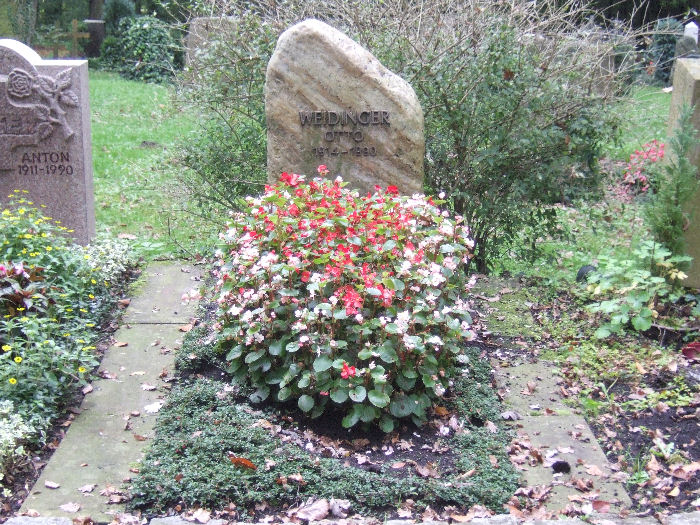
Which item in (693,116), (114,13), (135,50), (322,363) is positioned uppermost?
(114,13)

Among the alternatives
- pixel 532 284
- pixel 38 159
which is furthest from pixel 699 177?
pixel 38 159

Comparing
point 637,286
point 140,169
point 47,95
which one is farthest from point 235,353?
point 140,169

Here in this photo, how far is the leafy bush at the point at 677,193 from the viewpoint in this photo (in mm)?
5344

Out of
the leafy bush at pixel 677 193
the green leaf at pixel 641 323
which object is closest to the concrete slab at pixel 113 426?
the green leaf at pixel 641 323

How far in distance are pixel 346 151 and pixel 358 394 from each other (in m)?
2.54

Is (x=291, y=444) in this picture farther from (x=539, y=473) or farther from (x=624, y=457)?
(x=624, y=457)

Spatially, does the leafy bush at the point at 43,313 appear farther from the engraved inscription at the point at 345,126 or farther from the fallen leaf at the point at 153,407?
the engraved inscription at the point at 345,126

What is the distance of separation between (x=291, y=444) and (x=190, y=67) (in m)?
4.34

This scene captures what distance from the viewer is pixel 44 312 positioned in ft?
16.1

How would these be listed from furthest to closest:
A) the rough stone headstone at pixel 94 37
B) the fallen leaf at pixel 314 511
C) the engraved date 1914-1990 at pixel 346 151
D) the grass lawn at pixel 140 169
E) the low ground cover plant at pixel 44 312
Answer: the rough stone headstone at pixel 94 37
the grass lawn at pixel 140 169
the engraved date 1914-1990 at pixel 346 151
the low ground cover plant at pixel 44 312
the fallen leaf at pixel 314 511

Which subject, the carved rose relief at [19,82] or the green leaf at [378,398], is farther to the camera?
the carved rose relief at [19,82]

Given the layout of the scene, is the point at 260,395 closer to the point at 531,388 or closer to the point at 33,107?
the point at 531,388

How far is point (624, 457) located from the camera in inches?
155

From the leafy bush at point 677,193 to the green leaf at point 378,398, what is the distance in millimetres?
2738
